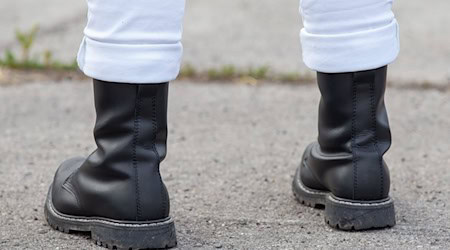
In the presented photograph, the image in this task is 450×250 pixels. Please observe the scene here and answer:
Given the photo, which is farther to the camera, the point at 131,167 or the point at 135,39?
the point at 131,167

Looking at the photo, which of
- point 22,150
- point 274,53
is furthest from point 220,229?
point 274,53

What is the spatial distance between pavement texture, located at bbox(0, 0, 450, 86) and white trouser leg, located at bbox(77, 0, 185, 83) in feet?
6.46

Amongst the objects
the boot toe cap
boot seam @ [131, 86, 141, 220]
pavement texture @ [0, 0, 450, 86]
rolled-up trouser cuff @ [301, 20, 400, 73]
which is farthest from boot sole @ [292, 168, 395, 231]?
pavement texture @ [0, 0, 450, 86]

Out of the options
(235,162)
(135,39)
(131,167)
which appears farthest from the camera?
(235,162)

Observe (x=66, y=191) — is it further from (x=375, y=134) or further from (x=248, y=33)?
(x=248, y=33)

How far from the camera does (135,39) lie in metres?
1.90

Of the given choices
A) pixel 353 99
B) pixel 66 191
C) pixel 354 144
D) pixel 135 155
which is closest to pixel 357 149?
pixel 354 144

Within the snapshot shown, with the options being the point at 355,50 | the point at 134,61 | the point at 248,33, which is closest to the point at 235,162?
the point at 355,50

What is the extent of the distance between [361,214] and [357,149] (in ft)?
0.50

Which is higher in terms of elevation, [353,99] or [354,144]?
[353,99]

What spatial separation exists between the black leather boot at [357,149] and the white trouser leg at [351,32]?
38 millimetres

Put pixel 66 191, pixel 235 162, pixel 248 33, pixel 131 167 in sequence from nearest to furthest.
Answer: pixel 131 167
pixel 66 191
pixel 235 162
pixel 248 33

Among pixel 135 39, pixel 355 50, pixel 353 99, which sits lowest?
pixel 353 99

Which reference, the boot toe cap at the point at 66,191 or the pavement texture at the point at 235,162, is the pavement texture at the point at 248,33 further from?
the boot toe cap at the point at 66,191
